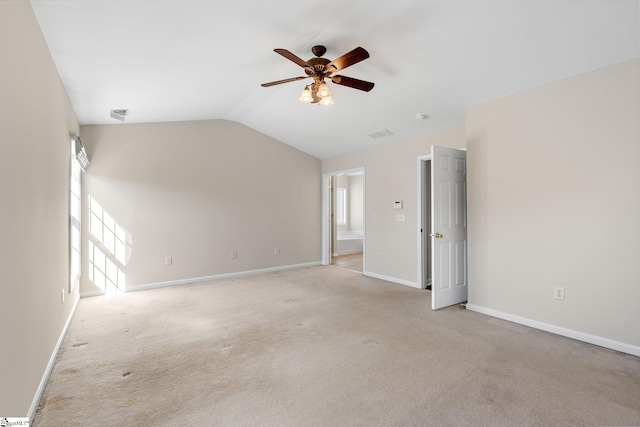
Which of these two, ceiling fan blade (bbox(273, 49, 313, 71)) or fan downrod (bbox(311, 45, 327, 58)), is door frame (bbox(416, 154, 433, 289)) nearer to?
fan downrod (bbox(311, 45, 327, 58))

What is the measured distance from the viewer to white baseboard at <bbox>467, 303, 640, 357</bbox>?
275 centimetres

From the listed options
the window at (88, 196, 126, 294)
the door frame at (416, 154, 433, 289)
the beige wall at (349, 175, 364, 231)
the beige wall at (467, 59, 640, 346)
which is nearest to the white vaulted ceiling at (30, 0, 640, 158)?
the beige wall at (467, 59, 640, 346)

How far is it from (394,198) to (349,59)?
321 cm

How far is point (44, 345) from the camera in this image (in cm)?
238

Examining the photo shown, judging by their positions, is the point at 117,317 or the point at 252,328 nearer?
the point at 252,328

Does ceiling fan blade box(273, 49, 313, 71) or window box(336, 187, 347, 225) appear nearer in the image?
ceiling fan blade box(273, 49, 313, 71)

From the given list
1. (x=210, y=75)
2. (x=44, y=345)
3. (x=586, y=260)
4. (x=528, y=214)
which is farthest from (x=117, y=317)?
(x=586, y=260)

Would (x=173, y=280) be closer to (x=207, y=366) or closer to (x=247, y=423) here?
(x=207, y=366)

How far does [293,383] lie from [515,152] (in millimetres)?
3232

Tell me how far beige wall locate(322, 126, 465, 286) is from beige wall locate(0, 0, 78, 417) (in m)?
4.48

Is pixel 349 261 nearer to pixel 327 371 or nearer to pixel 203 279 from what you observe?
pixel 203 279

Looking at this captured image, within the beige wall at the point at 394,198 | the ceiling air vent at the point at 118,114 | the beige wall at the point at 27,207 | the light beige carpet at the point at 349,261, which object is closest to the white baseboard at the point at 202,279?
the light beige carpet at the point at 349,261

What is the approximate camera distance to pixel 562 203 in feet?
10.3

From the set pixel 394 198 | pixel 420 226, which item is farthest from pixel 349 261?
pixel 420 226
